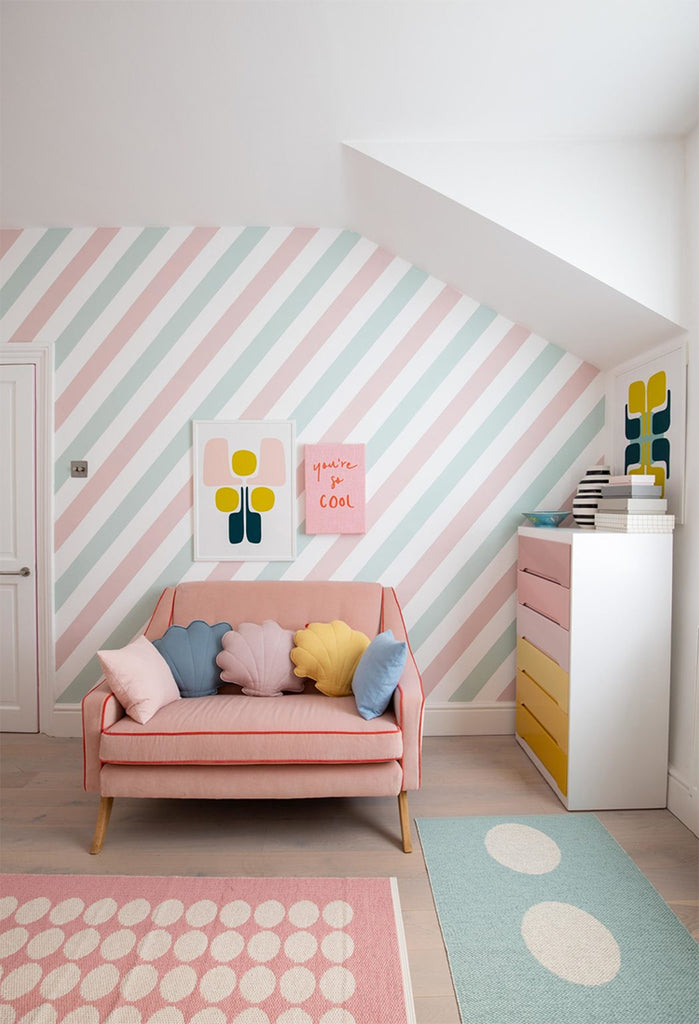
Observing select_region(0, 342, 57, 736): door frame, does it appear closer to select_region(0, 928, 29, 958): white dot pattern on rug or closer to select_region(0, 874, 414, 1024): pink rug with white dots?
select_region(0, 874, 414, 1024): pink rug with white dots

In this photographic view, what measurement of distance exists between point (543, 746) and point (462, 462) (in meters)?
1.44

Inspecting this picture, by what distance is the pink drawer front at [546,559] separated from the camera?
8.32ft

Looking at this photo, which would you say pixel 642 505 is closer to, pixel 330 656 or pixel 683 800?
pixel 683 800

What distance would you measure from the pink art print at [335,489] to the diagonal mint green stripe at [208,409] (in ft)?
1.83

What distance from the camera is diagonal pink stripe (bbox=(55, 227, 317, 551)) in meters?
3.19

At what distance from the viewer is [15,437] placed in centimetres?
324

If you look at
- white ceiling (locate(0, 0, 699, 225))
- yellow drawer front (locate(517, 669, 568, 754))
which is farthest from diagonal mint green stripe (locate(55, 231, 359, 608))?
yellow drawer front (locate(517, 669, 568, 754))

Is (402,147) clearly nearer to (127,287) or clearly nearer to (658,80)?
(658,80)

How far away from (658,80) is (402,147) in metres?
0.96

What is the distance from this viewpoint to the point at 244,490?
3.21 meters

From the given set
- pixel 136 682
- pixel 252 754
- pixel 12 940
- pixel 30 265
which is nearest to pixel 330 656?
pixel 252 754

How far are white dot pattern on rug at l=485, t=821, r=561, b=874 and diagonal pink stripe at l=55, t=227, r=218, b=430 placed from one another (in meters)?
2.85

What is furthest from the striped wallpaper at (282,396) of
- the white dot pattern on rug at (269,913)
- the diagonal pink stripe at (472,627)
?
the white dot pattern on rug at (269,913)

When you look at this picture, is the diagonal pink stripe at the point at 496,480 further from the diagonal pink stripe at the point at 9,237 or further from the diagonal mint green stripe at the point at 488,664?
the diagonal pink stripe at the point at 9,237
